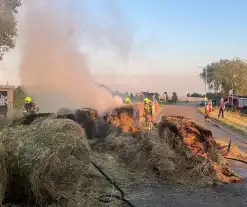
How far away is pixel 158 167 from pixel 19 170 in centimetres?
450

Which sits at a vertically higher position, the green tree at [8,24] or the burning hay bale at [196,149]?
the green tree at [8,24]

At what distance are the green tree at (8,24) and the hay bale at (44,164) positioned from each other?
17762mm

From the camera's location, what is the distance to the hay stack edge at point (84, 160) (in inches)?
247

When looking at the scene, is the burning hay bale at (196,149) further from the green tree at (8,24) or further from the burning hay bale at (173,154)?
the green tree at (8,24)

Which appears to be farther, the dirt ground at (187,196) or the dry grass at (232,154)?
the dry grass at (232,154)

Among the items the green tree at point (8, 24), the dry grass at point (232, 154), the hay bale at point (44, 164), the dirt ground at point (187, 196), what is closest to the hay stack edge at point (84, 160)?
the hay bale at point (44, 164)

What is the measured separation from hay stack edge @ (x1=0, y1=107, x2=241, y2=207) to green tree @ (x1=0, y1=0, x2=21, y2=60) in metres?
14.0

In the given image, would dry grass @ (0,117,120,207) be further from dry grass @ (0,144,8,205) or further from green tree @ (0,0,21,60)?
green tree @ (0,0,21,60)

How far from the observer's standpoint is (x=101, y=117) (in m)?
16.6

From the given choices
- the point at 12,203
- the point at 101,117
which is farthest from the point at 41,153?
the point at 101,117

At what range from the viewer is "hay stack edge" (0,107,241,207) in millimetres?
6262

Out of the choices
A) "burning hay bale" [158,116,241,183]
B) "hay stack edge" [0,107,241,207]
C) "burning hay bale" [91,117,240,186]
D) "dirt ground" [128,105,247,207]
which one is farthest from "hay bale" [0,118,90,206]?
"burning hay bale" [158,116,241,183]

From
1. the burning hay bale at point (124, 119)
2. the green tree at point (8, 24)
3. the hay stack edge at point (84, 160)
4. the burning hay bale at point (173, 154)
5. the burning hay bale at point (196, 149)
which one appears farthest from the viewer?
the green tree at point (8, 24)

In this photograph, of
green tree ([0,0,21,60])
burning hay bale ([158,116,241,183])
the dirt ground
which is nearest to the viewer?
the dirt ground
